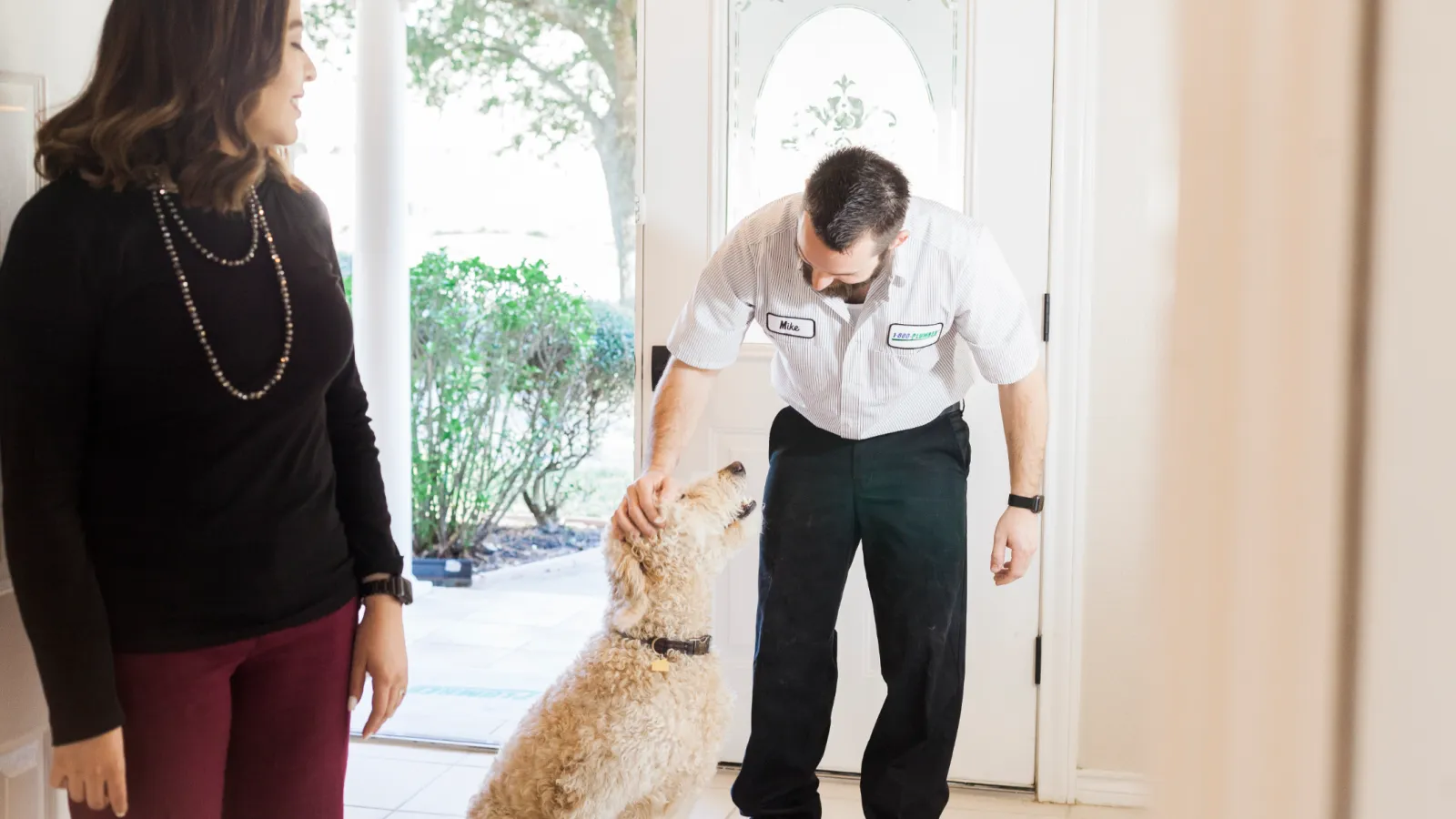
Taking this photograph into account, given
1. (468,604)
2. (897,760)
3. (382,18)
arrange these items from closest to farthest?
(897,760)
(382,18)
(468,604)

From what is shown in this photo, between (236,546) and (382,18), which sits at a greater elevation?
(382,18)

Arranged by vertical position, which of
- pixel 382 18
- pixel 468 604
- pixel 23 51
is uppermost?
pixel 382 18

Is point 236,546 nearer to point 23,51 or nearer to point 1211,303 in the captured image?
point 23,51

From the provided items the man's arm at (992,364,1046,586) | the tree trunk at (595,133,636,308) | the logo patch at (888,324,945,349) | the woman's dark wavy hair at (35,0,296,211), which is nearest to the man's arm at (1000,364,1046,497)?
the man's arm at (992,364,1046,586)

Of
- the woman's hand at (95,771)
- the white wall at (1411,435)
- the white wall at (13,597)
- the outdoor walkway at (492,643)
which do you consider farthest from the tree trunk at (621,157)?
the white wall at (1411,435)

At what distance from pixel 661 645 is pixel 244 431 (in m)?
0.87

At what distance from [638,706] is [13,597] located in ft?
2.98

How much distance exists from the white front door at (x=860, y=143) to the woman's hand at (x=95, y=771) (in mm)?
1642

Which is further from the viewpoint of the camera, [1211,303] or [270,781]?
[270,781]

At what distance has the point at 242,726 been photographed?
1.23 m

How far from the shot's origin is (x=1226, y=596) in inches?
9.9

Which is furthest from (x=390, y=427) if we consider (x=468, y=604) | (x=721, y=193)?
(x=721, y=193)

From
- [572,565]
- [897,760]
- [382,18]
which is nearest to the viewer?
[897,760]

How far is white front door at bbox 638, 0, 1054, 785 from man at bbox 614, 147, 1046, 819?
50 cm
